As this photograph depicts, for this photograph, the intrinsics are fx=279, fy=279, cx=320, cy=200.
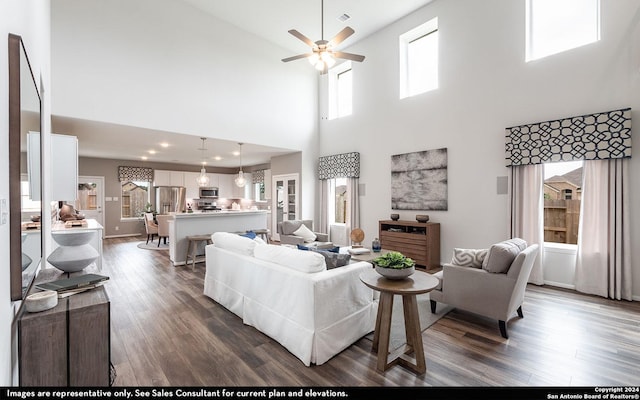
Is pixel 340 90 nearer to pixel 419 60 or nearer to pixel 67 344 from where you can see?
pixel 419 60

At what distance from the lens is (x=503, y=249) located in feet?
9.18

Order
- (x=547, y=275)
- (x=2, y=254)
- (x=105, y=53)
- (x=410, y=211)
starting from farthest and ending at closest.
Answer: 1. (x=410, y=211)
2. (x=105, y=53)
3. (x=547, y=275)
4. (x=2, y=254)

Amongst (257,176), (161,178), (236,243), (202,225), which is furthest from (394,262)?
(161,178)

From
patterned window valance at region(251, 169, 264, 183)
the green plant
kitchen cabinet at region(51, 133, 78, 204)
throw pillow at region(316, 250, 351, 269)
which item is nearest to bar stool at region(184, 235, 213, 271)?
kitchen cabinet at region(51, 133, 78, 204)

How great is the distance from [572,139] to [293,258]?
426 centimetres

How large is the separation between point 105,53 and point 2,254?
4.94 meters

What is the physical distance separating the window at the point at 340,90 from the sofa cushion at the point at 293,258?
5.41 metres

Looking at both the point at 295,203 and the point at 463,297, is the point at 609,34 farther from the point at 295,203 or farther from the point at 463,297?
A: the point at 295,203

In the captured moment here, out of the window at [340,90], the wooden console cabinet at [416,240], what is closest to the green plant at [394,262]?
the wooden console cabinet at [416,240]

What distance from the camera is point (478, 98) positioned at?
4953 mm

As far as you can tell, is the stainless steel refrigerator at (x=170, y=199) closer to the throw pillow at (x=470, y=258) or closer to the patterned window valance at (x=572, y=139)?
the throw pillow at (x=470, y=258)

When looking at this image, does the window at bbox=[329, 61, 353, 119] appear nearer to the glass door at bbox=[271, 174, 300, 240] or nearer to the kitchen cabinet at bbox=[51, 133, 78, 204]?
the glass door at bbox=[271, 174, 300, 240]

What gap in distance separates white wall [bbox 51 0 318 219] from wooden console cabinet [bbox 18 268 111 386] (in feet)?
13.7

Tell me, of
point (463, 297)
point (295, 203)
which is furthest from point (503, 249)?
point (295, 203)
